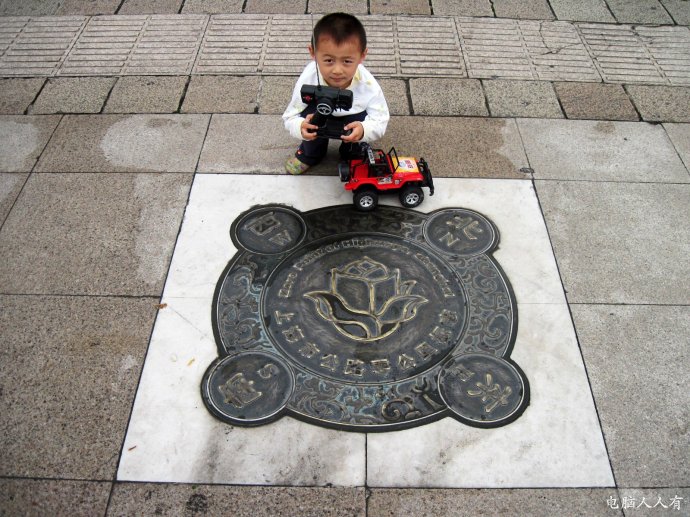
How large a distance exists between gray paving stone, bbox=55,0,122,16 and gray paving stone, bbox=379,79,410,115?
3398mm

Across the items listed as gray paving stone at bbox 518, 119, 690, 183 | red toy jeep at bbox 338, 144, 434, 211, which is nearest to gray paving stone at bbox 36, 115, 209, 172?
red toy jeep at bbox 338, 144, 434, 211

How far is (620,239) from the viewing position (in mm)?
4082

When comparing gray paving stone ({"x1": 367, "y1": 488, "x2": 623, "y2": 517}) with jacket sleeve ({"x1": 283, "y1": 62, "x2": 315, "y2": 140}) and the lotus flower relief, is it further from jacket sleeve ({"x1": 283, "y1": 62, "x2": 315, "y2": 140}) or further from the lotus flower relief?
jacket sleeve ({"x1": 283, "y1": 62, "x2": 315, "y2": 140})

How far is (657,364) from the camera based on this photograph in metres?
3.40

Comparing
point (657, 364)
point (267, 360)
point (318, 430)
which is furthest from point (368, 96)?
point (657, 364)

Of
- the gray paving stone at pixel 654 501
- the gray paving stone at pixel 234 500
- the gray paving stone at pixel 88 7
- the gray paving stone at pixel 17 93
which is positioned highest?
the gray paving stone at pixel 88 7

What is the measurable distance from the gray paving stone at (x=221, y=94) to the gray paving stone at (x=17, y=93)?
149 centimetres

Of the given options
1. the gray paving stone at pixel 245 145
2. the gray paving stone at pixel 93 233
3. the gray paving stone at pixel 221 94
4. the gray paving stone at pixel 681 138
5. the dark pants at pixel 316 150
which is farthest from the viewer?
the gray paving stone at pixel 221 94

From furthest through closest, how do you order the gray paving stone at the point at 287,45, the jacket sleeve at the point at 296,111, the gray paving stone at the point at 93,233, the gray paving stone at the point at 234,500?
the gray paving stone at the point at 287,45, the jacket sleeve at the point at 296,111, the gray paving stone at the point at 93,233, the gray paving stone at the point at 234,500

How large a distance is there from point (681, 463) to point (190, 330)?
295cm

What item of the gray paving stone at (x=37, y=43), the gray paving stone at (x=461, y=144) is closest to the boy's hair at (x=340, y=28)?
the gray paving stone at (x=461, y=144)

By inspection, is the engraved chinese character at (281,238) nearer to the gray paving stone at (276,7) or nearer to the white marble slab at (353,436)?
the white marble slab at (353,436)

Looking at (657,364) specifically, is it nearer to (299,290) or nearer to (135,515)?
(299,290)

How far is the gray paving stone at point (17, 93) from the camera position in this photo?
5.07 m
